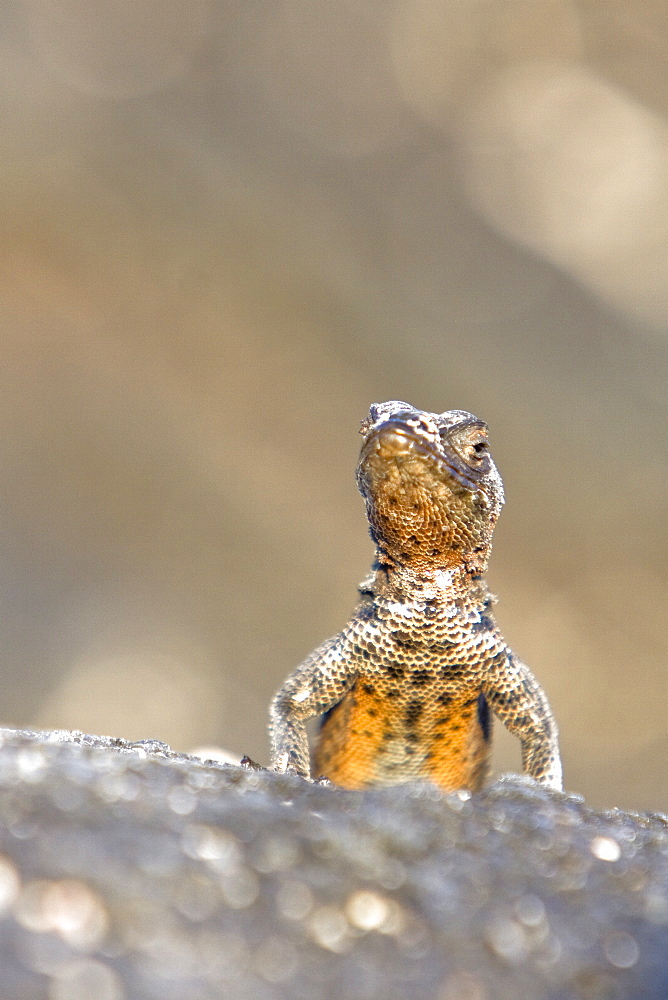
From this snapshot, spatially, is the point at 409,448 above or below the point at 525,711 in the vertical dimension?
above

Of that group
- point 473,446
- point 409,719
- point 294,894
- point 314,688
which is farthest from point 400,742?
point 294,894

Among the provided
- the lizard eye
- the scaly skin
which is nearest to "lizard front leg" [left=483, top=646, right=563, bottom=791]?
the scaly skin

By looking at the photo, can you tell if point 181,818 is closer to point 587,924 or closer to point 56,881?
point 56,881

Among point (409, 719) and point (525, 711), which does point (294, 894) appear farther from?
point (525, 711)

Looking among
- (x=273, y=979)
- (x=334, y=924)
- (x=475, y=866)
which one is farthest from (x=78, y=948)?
(x=475, y=866)

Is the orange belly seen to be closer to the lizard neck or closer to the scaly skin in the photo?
the scaly skin
